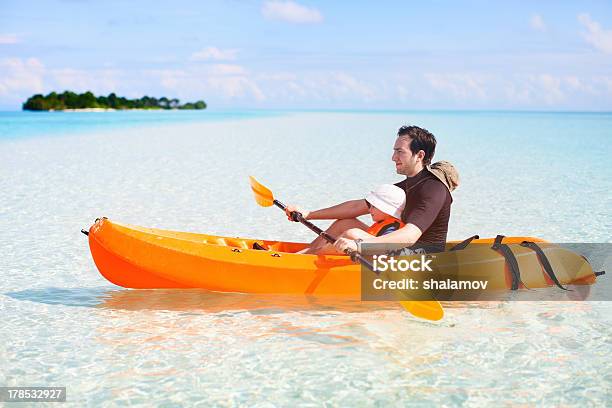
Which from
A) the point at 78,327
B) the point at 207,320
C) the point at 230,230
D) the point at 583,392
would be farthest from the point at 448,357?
the point at 230,230

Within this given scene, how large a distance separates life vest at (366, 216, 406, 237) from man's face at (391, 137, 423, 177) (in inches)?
13.5

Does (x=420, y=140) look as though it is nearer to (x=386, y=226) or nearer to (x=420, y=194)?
(x=420, y=194)

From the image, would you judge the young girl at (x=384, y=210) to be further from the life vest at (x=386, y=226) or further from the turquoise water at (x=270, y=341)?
the turquoise water at (x=270, y=341)

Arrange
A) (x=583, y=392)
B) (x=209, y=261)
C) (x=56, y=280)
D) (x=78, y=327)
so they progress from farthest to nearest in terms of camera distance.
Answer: (x=56, y=280) → (x=209, y=261) → (x=78, y=327) → (x=583, y=392)

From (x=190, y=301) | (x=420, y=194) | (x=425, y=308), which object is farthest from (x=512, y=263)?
(x=190, y=301)

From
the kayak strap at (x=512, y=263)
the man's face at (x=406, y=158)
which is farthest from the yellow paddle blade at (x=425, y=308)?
the man's face at (x=406, y=158)

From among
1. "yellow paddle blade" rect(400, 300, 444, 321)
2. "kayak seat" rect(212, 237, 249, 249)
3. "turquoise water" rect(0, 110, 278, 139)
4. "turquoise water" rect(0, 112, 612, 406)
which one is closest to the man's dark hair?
"yellow paddle blade" rect(400, 300, 444, 321)

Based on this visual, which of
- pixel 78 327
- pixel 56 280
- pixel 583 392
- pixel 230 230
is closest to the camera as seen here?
pixel 583 392

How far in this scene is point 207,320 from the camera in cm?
475

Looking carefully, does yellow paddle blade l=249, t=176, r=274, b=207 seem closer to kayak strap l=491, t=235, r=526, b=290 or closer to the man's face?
the man's face

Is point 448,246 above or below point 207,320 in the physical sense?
above

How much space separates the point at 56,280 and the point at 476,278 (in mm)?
3370

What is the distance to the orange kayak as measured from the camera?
192 inches

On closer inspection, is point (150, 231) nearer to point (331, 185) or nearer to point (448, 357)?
point (448, 357)
